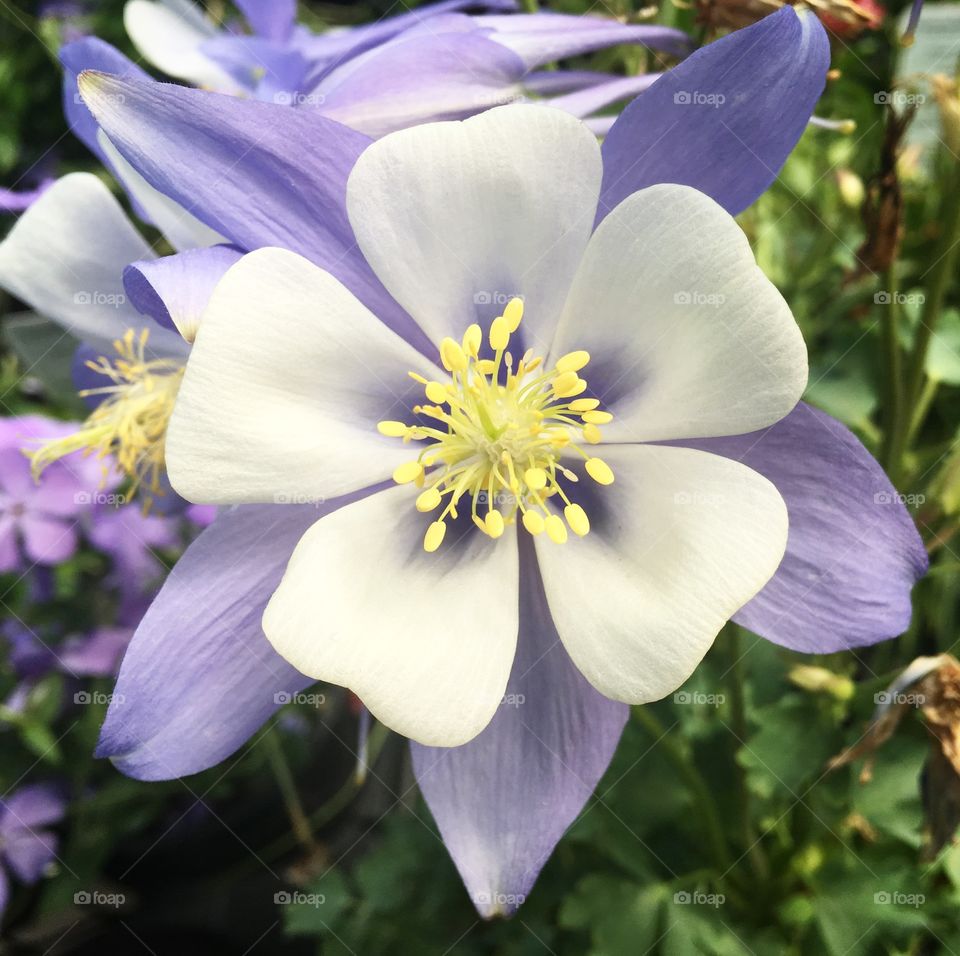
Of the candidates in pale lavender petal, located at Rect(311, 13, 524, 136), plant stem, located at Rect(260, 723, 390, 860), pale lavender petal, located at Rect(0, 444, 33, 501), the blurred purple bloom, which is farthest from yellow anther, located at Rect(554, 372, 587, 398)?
plant stem, located at Rect(260, 723, 390, 860)

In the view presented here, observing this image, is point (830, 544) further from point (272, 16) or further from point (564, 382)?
point (272, 16)

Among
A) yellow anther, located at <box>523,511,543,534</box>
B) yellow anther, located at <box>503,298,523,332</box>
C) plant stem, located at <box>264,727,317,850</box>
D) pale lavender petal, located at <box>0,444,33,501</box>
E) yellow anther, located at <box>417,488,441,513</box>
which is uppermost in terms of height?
yellow anther, located at <box>503,298,523,332</box>

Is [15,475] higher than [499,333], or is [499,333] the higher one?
[499,333]

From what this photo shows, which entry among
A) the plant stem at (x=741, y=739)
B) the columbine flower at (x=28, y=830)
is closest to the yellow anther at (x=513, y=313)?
the plant stem at (x=741, y=739)

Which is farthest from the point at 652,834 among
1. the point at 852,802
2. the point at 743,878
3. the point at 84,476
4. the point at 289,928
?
the point at 84,476

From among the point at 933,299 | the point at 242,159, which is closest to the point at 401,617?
Answer: the point at 242,159

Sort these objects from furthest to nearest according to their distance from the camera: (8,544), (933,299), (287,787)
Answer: (287,787), (8,544), (933,299)

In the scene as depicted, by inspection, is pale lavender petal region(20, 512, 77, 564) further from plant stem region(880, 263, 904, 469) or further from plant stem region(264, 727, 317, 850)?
plant stem region(880, 263, 904, 469)
